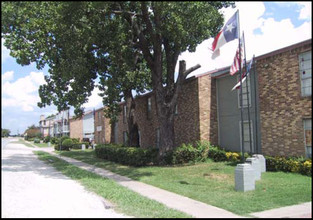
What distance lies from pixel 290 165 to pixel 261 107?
347 centimetres

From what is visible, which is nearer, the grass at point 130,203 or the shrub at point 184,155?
the grass at point 130,203

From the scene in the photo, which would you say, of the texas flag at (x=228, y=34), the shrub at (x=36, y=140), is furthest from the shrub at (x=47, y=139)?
the texas flag at (x=228, y=34)

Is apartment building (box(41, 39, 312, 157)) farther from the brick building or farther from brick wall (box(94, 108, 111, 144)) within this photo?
brick wall (box(94, 108, 111, 144))

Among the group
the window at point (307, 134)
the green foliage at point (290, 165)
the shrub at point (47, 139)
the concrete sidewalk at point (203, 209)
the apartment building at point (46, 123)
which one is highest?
the apartment building at point (46, 123)

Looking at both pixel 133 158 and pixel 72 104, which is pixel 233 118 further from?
pixel 72 104

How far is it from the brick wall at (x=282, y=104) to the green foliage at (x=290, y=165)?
90 cm

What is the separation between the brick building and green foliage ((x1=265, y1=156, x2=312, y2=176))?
806 millimetres

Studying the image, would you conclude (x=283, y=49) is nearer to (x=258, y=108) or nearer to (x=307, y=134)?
(x=258, y=108)

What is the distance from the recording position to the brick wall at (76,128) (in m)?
57.2

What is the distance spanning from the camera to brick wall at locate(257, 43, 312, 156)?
13.2 meters

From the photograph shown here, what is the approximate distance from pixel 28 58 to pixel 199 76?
9.00 m

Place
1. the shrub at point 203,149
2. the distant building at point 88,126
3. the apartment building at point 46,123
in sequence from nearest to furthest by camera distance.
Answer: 1. the shrub at point 203,149
2. the apartment building at point 46,123
3. the distant building at point 88,126

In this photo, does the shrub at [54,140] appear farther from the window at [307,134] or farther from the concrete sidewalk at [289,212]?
the concrete sidewalk at [289,212]

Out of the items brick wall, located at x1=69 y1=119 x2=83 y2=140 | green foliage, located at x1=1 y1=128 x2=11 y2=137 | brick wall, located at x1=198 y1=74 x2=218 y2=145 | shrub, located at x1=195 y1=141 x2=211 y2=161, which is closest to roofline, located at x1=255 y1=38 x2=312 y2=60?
brick wall, located at x1=198 y1=74 x2=218 y2=145
